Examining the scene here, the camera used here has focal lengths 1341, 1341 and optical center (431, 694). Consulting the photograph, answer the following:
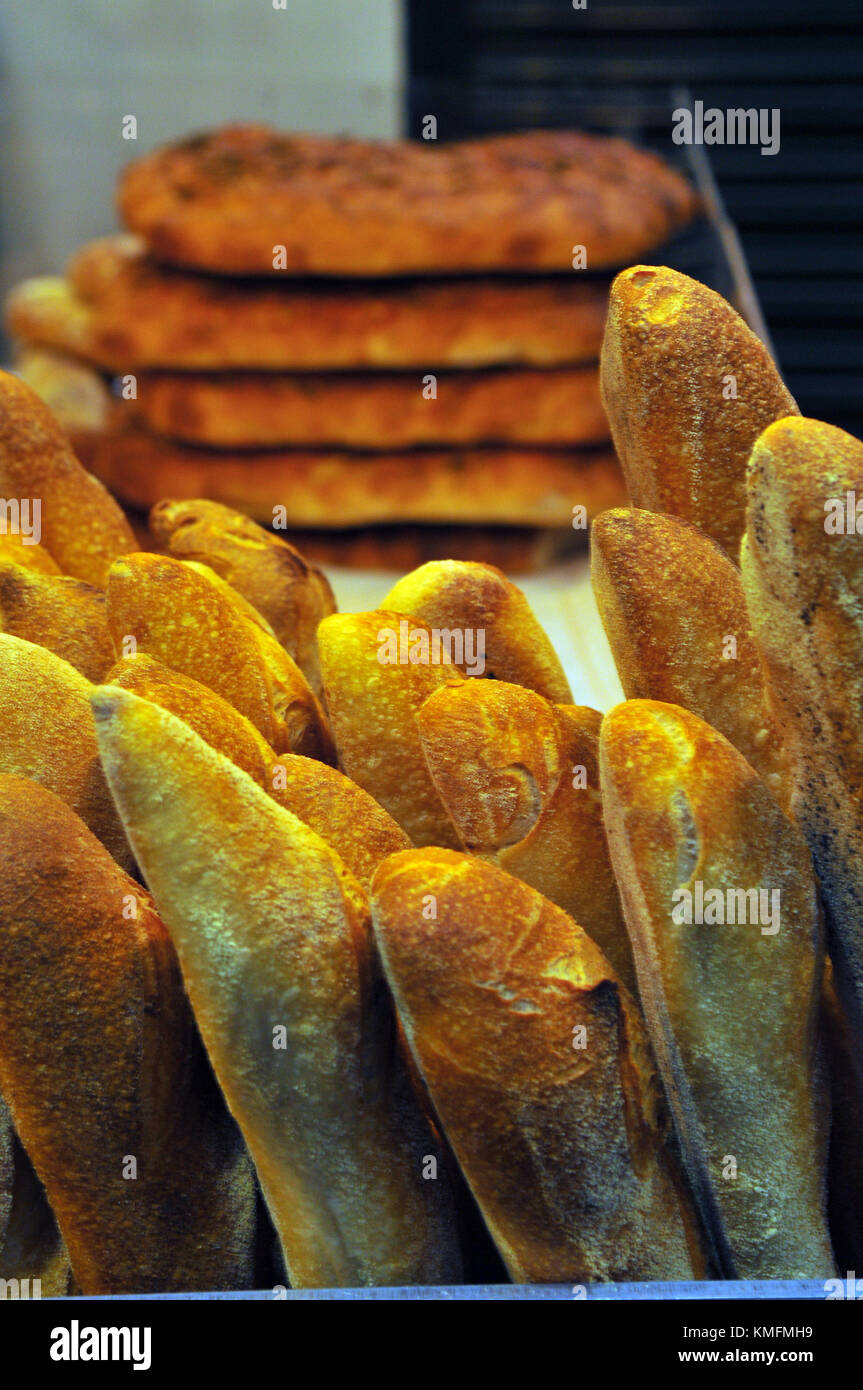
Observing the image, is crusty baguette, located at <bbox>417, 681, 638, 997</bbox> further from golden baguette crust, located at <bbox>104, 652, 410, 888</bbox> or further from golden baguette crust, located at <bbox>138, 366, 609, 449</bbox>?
golden baguette crust, located at <bbox>138, 366, 609, 449</bbox>

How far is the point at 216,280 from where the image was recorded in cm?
176

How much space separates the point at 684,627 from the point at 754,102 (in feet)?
6.33

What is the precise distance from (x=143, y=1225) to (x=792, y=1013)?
0.89ft

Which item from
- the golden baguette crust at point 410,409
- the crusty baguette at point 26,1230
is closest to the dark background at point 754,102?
the golden baguette crust at point 410,409

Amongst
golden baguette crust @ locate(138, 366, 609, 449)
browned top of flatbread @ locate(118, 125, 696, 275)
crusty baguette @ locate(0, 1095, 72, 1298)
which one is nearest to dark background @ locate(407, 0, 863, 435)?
browned top of flatbread @ locate(118, 125, 696, 275)

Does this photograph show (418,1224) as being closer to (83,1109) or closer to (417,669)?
(83,1109)

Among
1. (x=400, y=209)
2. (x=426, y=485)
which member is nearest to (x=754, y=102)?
(x=400, y=209)

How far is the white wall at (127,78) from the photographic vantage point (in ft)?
8.61

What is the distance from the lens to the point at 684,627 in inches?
22.9

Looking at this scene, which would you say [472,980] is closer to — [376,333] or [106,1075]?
[106,1075]

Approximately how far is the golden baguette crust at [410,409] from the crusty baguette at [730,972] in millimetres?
1226

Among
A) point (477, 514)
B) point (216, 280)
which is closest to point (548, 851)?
point (477, 514)

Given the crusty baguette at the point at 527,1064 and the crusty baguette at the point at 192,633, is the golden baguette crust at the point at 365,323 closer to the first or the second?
the crusty baguette at the point at 192,633

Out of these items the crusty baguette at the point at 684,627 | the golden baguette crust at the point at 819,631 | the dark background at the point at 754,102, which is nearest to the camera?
the golden baguette crust at the point at 819,631
